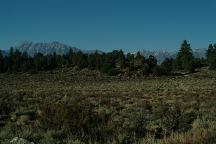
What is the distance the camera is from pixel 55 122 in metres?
12.9

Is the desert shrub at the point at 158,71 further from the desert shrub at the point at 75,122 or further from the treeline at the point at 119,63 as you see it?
the desert shrub at the point at 75,122

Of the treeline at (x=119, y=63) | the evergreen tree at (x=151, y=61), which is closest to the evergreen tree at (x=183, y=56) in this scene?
the treeline at (x=119, y=63)

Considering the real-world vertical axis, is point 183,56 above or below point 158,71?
above

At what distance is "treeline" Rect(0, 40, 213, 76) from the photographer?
10344 cm

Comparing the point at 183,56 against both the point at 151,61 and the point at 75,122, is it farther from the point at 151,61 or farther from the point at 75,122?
the point at 75,122

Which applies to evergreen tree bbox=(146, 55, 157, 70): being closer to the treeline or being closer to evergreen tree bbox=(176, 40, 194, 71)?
the treeline

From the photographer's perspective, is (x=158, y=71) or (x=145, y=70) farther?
(x=145, y=70)

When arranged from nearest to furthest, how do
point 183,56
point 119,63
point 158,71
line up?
point 158,71, point 183,56, point 119,63

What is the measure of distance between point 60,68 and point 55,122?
117m

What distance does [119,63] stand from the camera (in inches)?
4338

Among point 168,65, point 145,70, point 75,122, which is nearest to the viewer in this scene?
point 75,122

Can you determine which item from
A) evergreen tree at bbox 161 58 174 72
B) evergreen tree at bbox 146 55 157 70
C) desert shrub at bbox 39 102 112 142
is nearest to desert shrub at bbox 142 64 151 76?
evergreen tree at bbox 146 55 157 70

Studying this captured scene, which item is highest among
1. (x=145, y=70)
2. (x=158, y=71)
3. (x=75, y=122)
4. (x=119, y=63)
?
(x=119, y=63)

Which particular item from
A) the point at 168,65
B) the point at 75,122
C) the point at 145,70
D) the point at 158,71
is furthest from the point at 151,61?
the point at 75,122
